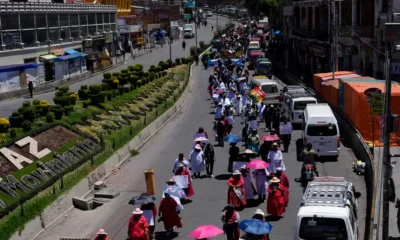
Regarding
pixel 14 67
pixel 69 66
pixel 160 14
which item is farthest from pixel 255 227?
pixel 160 14

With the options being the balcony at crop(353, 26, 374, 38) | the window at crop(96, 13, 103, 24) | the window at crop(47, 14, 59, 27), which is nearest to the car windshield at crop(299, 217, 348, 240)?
the balcony at crop(353, 26, 374, 38)

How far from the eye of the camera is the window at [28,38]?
50.3 meters

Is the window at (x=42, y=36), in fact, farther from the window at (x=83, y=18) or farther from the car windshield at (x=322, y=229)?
the car windshield at (x=322, y=229)

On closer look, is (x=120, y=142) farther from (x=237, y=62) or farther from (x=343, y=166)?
(x=237, y=62)

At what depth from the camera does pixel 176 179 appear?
1916 centimetres

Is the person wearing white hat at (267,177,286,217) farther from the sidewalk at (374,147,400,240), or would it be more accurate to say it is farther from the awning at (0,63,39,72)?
the awning at (0,63,39,72)

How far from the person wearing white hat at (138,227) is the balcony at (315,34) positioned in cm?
3809

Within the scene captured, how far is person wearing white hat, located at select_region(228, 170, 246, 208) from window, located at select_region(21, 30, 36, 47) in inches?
1410

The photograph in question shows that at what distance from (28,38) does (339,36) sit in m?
23.2

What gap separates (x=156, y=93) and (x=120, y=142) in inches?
544

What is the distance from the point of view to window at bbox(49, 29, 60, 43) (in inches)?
2195

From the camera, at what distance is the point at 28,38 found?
51.3 meters

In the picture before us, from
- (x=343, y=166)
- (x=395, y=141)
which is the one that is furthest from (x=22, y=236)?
(x=395, y=141)

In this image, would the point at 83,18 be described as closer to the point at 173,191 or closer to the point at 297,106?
the point at 297,106
